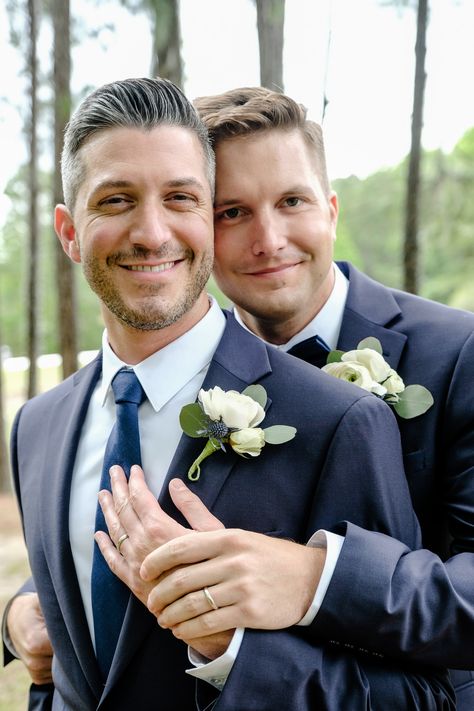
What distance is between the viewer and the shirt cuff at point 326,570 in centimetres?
178

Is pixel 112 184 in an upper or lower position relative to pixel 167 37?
lower

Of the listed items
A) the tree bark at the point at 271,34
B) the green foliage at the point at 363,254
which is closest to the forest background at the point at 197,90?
the tree bark at the point at 271,34

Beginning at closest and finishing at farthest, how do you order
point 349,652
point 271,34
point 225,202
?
point 349,652, point 225,202, point 271,34

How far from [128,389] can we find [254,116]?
1053 millimetres

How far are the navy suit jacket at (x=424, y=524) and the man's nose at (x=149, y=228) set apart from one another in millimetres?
871

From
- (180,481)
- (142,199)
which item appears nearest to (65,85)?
(142,199)

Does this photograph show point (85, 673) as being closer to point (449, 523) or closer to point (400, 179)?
point (449, 523)

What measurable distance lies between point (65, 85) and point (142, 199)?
6012mm

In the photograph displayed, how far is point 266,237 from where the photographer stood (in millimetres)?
2625

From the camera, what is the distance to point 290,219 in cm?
273

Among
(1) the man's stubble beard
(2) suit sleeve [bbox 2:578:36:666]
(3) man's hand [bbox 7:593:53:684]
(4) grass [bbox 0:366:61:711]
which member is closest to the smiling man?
(1) the man's stubble beard

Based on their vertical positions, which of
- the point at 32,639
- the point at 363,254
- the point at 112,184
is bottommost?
the point at 363,254

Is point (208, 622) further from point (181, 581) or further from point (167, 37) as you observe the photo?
point (167, 37)

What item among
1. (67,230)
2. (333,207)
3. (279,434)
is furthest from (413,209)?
(279,434)
